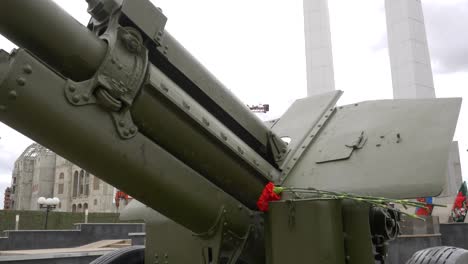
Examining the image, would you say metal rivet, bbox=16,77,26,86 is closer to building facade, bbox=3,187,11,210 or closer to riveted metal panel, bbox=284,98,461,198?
riveted metal panel, bbox=284,98,461,198

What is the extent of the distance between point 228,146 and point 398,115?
1.28m

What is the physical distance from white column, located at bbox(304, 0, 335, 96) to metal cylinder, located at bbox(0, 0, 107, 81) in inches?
690

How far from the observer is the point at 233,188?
3.32m

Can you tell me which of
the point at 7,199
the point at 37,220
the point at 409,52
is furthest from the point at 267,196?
the point at 7,199

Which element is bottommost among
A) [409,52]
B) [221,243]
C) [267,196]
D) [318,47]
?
[221,243]

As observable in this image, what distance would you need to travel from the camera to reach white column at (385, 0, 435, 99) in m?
16.7

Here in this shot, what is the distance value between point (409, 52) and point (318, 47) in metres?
4.16

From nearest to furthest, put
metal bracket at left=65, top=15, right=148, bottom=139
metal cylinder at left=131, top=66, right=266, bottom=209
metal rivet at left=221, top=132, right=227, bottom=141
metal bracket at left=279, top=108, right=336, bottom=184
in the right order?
metal bracket at left=65, top=15, right=148, bottom=139 < metal cylinder at left=131, top=66, right=266, bottom=209 < metal rivet at left=221, top=132, right=227, bottom=141 < metal bracket at left=279, top=108, right=336, bottom=184

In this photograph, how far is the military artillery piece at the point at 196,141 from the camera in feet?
7.88

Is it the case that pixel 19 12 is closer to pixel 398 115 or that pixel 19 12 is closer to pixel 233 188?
pixel 233 188

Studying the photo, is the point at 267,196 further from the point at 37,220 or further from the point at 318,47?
the point at 37,220

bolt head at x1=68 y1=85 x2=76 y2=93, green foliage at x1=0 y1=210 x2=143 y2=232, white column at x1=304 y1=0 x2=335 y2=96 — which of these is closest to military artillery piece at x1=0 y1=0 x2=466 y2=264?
bolt head at x1=68 y1=85 x2=76 y2=93

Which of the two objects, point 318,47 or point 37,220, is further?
point 37,220

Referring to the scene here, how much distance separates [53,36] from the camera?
2439 mm
